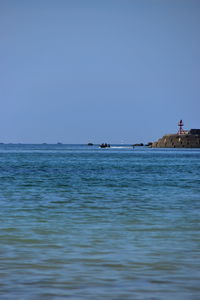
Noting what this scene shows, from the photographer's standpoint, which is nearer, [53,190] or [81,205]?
[81,205]

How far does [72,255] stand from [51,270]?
155 cm

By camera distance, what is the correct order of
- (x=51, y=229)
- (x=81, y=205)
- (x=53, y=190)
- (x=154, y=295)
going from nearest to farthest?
(x=154, y=295) < (x=51, y=229) < (x=81, y=205) < (x=53, y=190)

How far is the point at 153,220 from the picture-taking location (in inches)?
698

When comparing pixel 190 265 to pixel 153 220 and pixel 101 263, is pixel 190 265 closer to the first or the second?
pixel 101 263

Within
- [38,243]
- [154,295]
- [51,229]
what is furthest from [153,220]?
[154,295]

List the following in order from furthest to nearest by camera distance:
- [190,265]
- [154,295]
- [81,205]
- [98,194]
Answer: [98,194] → [81,205] → [190,265] → [154,295]

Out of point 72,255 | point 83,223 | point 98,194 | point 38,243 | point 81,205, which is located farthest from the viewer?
point 98,194

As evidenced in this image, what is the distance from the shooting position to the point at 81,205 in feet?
75.9

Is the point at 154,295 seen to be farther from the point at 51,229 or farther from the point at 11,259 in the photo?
the point at 51,229

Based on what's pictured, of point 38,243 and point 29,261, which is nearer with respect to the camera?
point 29,261

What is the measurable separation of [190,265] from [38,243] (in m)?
3.96

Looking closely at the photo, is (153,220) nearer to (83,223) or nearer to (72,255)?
(83,223)

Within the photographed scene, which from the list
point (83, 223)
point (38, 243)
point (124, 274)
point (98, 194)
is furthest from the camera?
point (98, 194)

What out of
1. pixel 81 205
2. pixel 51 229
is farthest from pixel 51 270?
pixel 81 205
